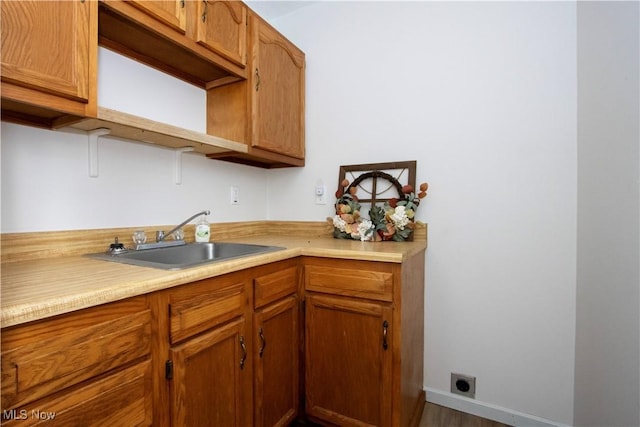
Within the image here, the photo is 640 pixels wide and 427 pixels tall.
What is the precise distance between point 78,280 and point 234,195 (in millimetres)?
1227

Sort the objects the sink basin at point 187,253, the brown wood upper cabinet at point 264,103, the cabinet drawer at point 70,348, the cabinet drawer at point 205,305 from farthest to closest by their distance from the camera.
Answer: the brown wood upper cabinet at point 264,103 → the sink basin at point 187,253 → the cabinet drawer at point 205,305 → the cabinet drawer at point 70,348

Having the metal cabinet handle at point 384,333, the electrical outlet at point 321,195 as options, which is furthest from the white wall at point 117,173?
the metal cabinet handle at point 384,333

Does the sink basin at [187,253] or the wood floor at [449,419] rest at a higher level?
the sink basin at [187,253]

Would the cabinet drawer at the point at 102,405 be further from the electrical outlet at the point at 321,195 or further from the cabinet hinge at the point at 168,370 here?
the electrical outlet at the point at 321,195

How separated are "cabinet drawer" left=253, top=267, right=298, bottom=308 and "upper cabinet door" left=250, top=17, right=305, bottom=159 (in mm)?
717

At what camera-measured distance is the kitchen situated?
1.13 metres

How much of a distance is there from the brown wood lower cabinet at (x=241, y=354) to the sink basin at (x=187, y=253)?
0.21 metres

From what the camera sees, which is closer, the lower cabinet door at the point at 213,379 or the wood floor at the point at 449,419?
the lower cabinet door at the point at 213,379

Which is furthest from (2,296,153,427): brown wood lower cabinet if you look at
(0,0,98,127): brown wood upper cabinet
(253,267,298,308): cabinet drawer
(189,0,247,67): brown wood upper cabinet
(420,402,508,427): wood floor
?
(420,402,508,427): wood floor

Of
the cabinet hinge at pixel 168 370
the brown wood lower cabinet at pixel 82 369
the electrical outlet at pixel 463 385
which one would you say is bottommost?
the electrical outlet at pixel 463 385

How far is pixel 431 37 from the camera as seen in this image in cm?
180

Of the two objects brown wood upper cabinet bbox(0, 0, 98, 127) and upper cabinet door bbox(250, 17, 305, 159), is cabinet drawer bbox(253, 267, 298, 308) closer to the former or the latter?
upper cabinet door bbox(250, 17, 305, 159)

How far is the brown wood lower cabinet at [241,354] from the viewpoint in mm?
691

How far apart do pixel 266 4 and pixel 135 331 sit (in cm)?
216
